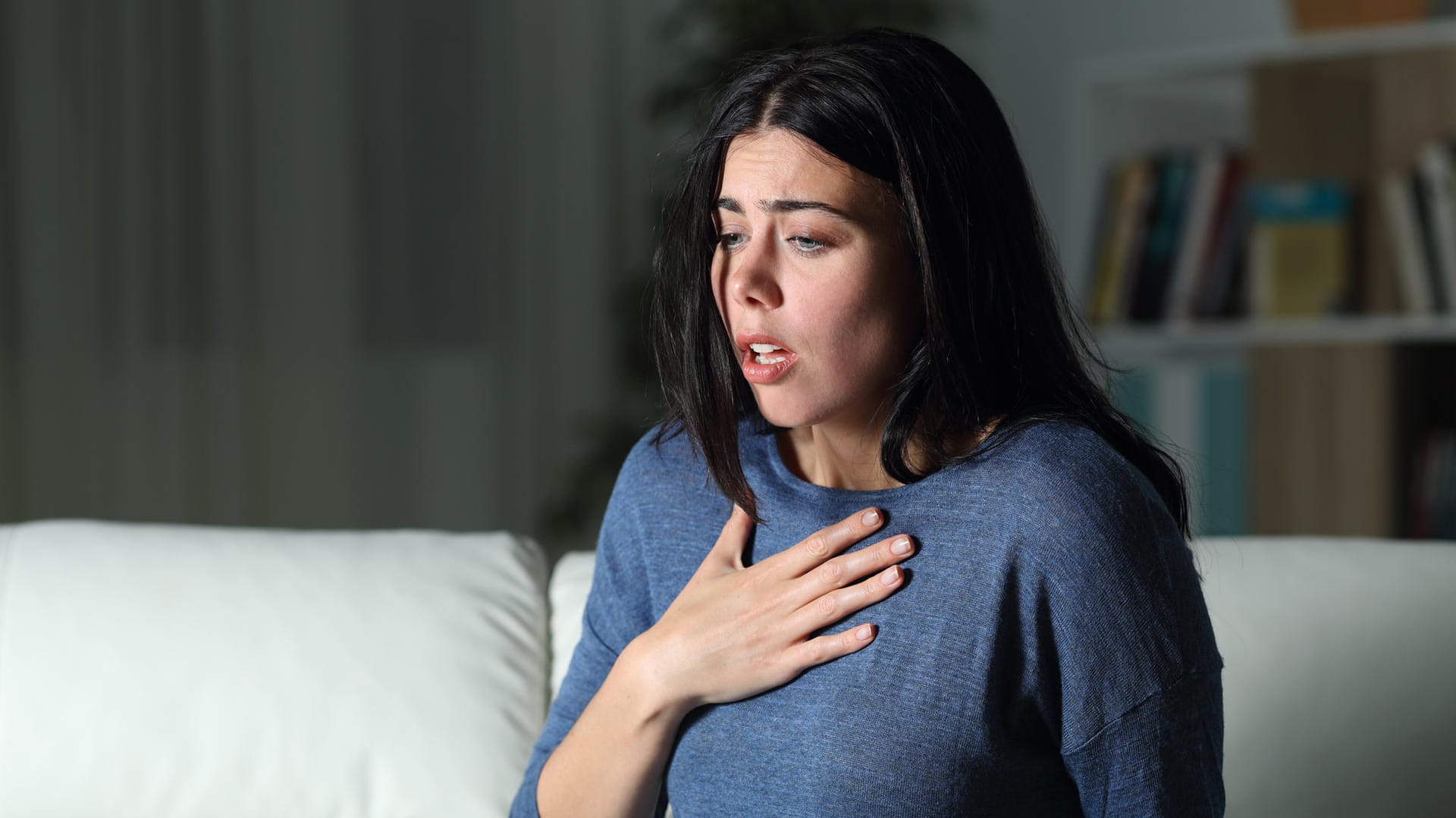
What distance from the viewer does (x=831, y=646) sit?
0.95 meters

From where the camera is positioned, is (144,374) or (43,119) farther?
(144,374)

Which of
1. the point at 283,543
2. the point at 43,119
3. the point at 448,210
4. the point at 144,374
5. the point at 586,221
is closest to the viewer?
the point at 283,543

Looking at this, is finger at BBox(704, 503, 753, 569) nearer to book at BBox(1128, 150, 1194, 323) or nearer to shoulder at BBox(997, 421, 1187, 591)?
shoulder at BBox(997, 421, 1187, 591)

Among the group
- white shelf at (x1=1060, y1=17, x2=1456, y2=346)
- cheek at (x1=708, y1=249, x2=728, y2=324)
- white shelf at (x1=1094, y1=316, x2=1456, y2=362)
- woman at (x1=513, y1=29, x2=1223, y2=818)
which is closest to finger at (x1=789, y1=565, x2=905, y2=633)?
woman at (x1=513, y1=29, x2=1223, y2=818)

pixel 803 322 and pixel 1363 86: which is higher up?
pixel 1363 86

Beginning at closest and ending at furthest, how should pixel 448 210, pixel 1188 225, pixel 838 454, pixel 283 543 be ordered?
pixel 838 454, pixel 283 543, pixel 1188 225, pixel 448 210

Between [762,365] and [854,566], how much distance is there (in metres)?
0.15

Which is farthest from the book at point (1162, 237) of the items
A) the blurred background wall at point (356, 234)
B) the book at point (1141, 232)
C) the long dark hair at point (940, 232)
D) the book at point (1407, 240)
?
the long dark hair at point (940, 232)

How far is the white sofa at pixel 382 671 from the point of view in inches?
51.5

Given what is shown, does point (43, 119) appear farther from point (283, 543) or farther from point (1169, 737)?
point (1169, 737)

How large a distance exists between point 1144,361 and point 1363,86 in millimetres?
660

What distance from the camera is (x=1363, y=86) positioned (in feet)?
8.21

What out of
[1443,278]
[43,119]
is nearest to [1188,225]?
[1443,278]

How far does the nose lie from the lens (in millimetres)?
928
